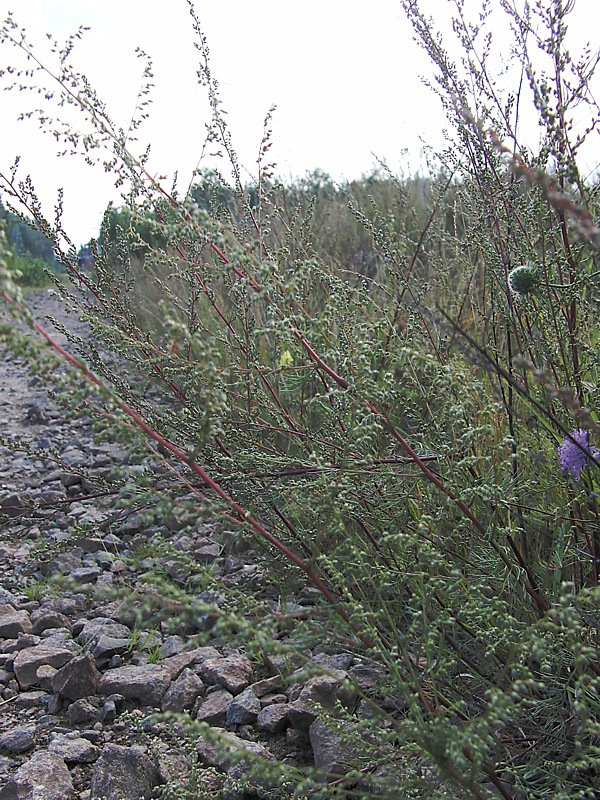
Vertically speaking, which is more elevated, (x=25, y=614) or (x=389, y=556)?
(x=389, y=556)

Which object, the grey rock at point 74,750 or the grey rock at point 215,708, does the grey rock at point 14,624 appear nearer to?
the grey rock at point 74,750

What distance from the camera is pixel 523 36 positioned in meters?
2.00

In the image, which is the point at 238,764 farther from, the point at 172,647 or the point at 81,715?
the point at 172,647

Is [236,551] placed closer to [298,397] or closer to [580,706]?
[298,397]

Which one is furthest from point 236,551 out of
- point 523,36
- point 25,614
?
point 523,36

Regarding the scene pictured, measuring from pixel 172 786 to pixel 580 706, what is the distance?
813 millimetres

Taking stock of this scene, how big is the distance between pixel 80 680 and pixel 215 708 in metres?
0.47

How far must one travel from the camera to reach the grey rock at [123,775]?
181cm

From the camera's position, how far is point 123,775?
6.07ft

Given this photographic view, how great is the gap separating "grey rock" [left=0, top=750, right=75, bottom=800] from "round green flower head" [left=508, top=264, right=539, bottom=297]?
1.63 meters

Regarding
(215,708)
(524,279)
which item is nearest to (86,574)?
(215,708)

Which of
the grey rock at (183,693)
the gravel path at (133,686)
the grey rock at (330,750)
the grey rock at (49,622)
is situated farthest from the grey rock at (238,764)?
the grey rock at (49,622)

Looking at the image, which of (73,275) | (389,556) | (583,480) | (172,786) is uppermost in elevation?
(73,275)

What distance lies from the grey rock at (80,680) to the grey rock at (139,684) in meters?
0.03
